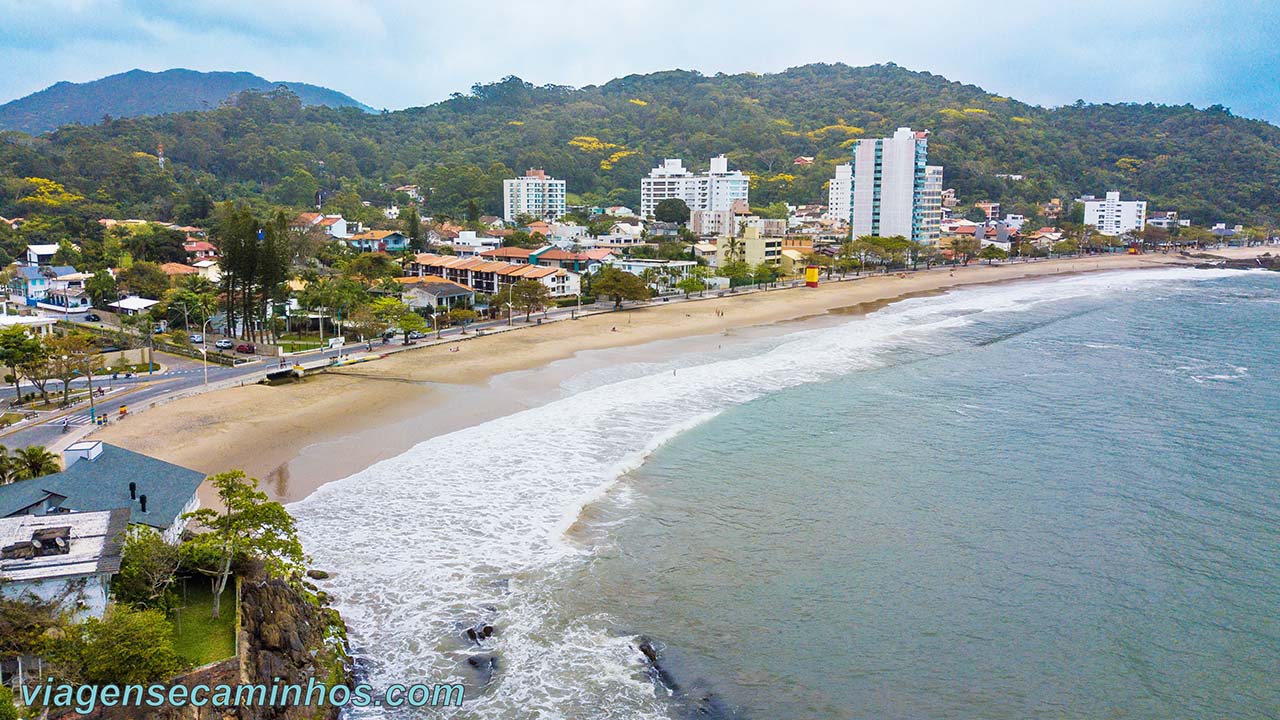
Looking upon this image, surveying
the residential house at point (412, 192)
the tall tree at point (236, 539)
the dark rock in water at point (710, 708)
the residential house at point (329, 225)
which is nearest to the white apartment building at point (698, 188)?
the residential house at point (412, 192)

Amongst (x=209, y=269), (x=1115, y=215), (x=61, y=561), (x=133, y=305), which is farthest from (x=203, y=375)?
(x=1115, y=215)

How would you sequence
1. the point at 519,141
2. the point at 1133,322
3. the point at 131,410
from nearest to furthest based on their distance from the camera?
the point at 131,410, the point at 1133,322, the point at 519,141

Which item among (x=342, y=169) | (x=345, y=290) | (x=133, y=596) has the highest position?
(x=342, y=169)

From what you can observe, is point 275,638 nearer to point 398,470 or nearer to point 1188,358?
point 398,470

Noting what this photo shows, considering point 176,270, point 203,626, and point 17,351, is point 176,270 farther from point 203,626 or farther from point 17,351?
point 203,626

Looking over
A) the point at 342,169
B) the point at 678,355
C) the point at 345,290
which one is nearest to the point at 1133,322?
the point at 678,355

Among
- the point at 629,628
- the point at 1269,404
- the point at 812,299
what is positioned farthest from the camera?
the point at 812,299
